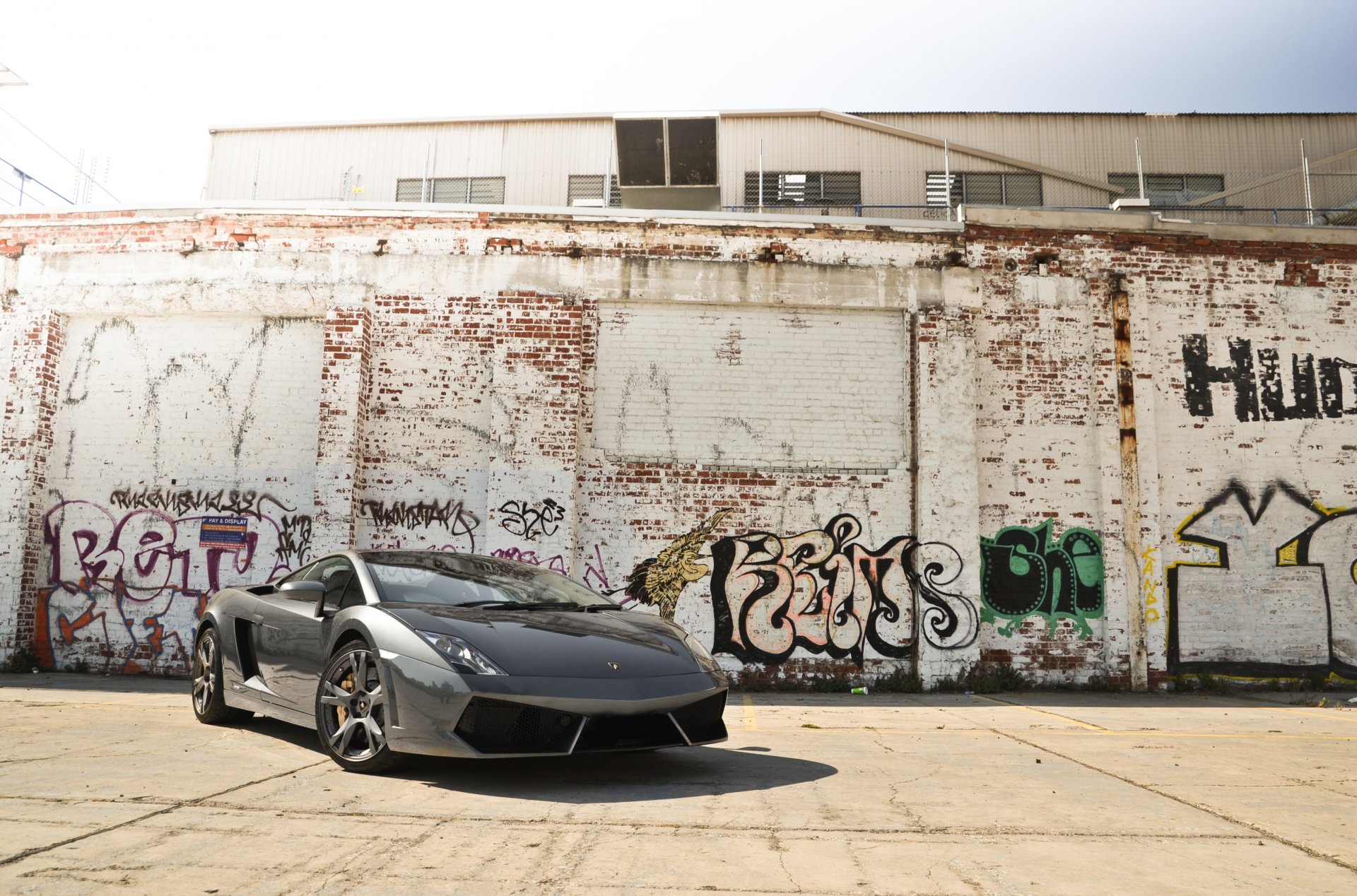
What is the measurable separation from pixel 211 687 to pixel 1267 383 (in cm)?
1095

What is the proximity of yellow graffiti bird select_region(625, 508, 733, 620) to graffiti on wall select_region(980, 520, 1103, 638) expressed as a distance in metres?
3.04

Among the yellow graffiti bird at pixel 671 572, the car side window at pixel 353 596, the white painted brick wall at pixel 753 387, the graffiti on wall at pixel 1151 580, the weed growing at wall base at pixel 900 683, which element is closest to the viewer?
the car side window at pixel 353 596

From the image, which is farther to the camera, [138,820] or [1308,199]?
[1308,199]

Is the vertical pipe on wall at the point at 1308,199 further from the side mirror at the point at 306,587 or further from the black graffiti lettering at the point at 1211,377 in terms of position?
the side mirror at the point at 306,587

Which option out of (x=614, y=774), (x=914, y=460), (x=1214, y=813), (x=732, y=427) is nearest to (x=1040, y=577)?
(x=914, y=460)

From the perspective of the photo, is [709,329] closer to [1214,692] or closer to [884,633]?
[884,633]

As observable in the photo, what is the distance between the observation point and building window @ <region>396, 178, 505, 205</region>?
1608 cm

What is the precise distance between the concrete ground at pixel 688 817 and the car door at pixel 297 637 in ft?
1.11

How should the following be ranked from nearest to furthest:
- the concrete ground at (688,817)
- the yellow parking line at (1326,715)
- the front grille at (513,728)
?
the concrete ground at (688,817)
the front grille at (513,728)
the yellow parking line at (1326,715)

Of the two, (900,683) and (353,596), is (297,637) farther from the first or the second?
(900,683)

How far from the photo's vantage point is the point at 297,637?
4910 mm

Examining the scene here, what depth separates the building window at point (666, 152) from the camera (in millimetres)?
12273

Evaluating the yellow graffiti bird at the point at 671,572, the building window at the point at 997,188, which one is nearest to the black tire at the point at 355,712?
the yellow graffiti bird at the point at 671,572

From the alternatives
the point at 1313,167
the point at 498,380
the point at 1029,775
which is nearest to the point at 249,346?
the point at 498,380
